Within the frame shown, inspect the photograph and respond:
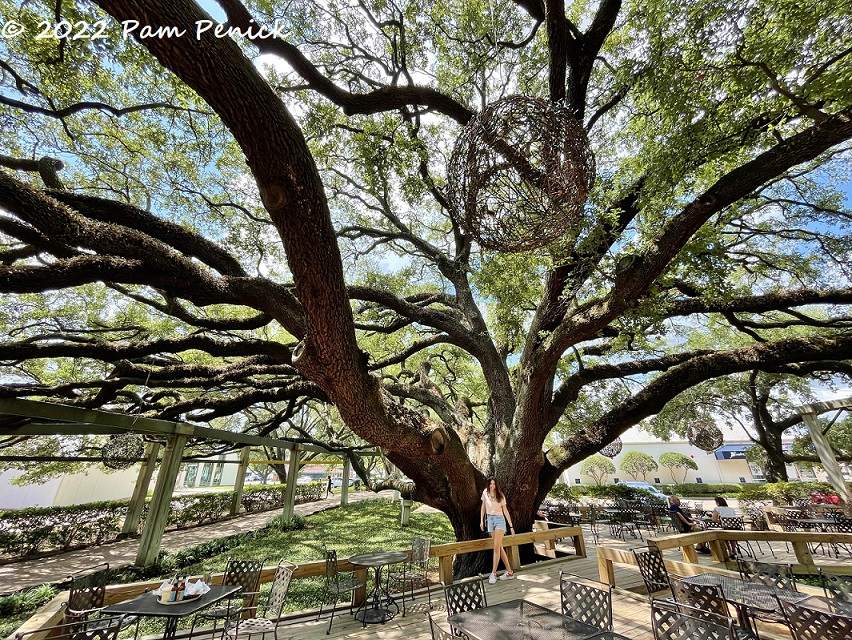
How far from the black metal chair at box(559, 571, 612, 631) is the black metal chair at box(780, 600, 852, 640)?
4.39ft

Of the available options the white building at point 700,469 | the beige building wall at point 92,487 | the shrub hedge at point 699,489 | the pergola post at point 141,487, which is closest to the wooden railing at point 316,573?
the pergola post at point 141,487

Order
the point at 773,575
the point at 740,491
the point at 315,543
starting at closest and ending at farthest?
the point at 773,575 → the point at 315,543 → the point at 740,491

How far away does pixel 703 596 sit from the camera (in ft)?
11.3

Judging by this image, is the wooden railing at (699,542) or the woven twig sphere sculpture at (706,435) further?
the woven twig sphere sculpture at (706,435)

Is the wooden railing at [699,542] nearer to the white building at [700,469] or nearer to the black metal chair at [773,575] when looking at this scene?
the black metal chair at [773,575]

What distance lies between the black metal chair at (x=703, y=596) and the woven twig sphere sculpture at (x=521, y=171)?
3.80 m

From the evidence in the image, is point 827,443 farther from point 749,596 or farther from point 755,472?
point 755,472

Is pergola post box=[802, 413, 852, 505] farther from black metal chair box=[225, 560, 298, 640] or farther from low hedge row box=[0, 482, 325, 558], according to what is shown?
low hedge row box=[0, 482, 325, 558]

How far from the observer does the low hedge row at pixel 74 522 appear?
1023cm

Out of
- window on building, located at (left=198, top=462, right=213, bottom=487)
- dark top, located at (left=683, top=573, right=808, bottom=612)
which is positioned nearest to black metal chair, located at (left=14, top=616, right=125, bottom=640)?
dark top, located at (left=683, top=573, right=808, bottom=612)

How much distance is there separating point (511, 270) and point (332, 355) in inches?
147

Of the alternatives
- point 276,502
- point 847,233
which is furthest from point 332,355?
point 276,502

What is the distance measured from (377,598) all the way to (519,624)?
259 cm

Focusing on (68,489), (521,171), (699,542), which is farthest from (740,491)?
(68,489)
